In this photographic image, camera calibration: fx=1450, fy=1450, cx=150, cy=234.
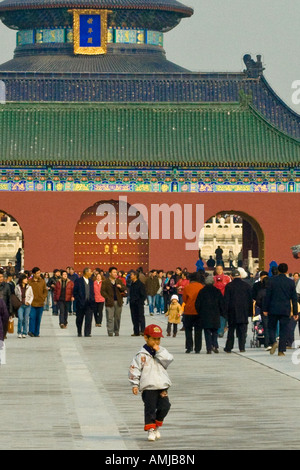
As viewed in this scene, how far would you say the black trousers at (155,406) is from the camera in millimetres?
13562

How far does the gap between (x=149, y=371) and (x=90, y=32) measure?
200ft

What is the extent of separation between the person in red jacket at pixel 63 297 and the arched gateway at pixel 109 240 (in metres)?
23.8

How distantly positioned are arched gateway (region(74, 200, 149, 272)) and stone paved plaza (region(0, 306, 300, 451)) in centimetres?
3181

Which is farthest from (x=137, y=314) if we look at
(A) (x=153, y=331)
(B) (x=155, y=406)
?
(B) (x=155, y=406)

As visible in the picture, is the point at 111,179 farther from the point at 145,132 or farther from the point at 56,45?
the point at 56,45

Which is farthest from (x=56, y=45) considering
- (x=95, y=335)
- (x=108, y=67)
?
(x=95, y=335)

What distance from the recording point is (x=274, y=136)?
5806cm

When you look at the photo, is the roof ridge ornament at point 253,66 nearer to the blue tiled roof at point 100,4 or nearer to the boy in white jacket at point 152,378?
the blue tiled roof at point 100,4

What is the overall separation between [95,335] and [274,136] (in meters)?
29.7

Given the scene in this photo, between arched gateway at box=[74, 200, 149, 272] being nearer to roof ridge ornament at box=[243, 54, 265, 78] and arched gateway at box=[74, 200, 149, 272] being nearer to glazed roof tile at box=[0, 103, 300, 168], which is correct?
glazed roof tile at box=[0, 103, 300, 168]

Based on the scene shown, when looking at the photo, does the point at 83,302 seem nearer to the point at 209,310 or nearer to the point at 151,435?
the point at 209,310

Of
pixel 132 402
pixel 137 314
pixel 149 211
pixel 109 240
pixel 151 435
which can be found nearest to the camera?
pixel 151 435

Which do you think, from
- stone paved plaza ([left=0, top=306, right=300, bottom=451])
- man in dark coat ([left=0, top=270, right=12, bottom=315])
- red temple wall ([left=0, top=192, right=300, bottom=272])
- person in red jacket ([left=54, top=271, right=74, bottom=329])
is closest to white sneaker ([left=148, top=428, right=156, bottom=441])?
stone paved plaza ([left=0, top=306, right=300, bottom=451])

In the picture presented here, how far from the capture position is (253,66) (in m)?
65.8
